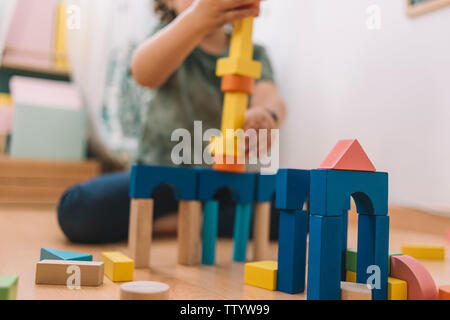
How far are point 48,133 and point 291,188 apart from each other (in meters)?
1.27

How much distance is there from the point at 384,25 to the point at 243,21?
0.18m

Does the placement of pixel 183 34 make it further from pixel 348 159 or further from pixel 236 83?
pixel 348 159

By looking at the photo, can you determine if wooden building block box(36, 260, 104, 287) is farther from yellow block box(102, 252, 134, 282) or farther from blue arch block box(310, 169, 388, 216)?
blue arch block box(310, 169, 388, 216)

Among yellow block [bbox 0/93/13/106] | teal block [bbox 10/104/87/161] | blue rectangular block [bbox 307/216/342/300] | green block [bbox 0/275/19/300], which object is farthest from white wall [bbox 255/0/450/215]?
yellow block [bbox 0/93/13/106]

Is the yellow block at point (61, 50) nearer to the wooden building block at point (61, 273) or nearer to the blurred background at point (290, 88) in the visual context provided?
the blurred background at point (290, 88)

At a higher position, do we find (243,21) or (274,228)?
(243,21)

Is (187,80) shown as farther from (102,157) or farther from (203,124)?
(102,157)

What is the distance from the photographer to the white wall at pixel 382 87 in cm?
64

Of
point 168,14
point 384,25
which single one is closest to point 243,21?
point 384,25

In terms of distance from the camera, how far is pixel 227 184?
2.16ft

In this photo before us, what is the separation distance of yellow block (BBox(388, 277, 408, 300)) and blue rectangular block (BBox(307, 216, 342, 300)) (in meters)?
0.06

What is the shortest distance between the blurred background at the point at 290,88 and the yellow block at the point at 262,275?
0.18 meters

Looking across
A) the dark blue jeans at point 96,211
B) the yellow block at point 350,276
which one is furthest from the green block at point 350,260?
the dark blue jeans at point 96,211
